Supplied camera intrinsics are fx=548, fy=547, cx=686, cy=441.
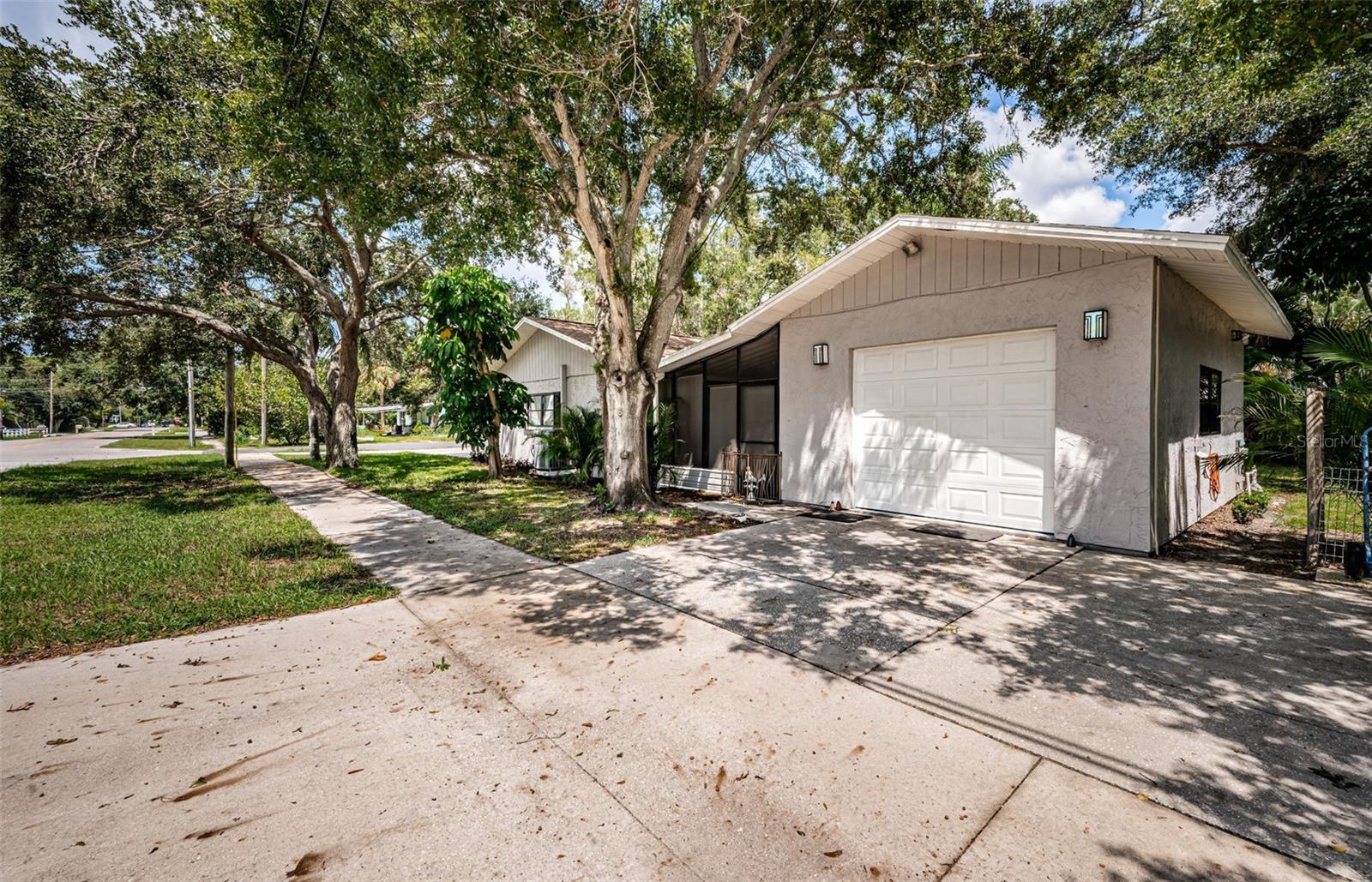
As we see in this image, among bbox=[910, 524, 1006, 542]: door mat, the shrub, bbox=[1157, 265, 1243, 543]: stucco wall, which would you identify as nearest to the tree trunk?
bbox=[910, 524, 1006, 542]: door mat

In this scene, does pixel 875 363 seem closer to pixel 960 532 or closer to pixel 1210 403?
pixel 960 532

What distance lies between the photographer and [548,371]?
14617 mm

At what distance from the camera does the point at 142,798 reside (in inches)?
89.9

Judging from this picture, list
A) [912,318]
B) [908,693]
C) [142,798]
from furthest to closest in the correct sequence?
1. [912,318]
2. [908,693]
3. [142,798]

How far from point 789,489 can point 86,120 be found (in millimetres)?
12745

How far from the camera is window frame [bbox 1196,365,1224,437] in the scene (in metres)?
7.49

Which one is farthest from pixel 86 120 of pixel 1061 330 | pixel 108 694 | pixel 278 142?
pixel 1061 330

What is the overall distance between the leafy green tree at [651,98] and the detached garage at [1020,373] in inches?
92.5

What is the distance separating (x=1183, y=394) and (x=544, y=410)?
42.5 ft

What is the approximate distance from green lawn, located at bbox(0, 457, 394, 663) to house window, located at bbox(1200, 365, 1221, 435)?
408 inches

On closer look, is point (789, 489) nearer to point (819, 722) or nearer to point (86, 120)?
point (819, 722)

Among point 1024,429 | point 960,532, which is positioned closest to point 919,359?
point 1024,429

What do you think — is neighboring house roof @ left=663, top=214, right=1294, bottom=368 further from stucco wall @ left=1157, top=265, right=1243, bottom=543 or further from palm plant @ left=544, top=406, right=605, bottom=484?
palm plant @ left=544, top=406, right=605, bottom=484

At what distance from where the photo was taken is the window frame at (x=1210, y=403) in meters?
7.49
